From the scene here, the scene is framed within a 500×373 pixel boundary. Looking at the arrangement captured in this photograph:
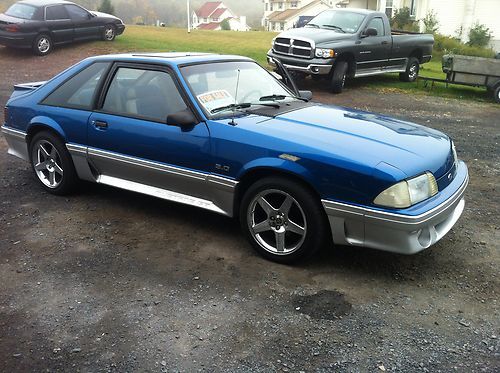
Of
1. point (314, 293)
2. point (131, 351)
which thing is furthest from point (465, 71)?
point (131, 351)

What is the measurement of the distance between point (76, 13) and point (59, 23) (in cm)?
90

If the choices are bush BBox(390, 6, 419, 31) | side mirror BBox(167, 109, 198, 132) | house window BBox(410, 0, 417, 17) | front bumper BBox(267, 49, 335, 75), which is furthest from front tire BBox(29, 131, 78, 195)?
house window BBox(410, 0, 417, 17)

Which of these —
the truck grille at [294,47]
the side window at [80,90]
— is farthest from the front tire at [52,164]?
the truck grille at [294,47]

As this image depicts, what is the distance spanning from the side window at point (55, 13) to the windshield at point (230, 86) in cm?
1265

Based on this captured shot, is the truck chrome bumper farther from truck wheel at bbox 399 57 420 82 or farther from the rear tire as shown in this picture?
the rear tire

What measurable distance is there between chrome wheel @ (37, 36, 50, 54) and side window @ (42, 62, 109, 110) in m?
11.6

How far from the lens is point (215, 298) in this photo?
11.9 ft

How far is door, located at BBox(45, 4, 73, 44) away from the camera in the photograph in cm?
1568

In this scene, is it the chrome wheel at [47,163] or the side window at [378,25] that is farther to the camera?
the side window at [378,25]

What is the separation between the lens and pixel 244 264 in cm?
413

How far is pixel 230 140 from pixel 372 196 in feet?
4.12

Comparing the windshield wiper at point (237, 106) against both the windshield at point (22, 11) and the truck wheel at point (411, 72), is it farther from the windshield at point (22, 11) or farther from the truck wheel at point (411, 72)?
the windshield at point (22, 11)

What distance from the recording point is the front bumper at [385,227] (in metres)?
3.57

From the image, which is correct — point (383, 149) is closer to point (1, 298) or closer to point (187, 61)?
point (187, 61)
